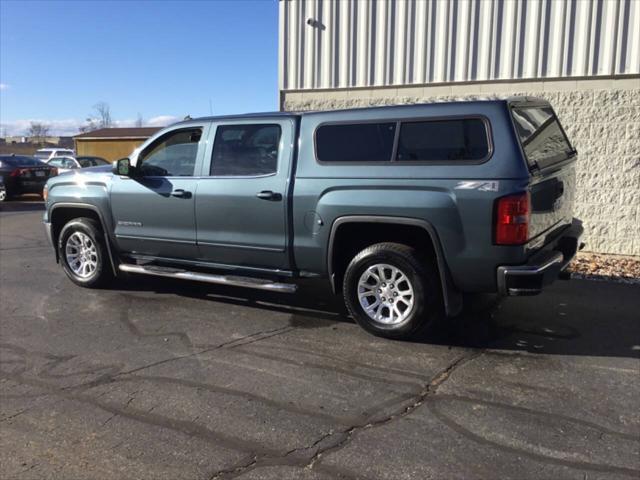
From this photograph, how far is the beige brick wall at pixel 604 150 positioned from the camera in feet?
Result: 28.6

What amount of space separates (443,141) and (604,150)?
5.15m

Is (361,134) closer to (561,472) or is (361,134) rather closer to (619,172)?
(561,472)

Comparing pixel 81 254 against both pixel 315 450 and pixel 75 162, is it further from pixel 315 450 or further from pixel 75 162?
pixel 75 162

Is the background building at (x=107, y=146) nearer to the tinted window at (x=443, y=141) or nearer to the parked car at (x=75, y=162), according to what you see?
the parked car at (x=75, y=162)

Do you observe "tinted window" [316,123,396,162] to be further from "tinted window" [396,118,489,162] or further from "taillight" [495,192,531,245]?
"taillight" [495,192,531,245]

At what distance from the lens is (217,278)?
5980mm

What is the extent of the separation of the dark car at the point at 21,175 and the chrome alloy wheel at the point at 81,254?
13.4 m

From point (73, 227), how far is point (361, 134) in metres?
3.82

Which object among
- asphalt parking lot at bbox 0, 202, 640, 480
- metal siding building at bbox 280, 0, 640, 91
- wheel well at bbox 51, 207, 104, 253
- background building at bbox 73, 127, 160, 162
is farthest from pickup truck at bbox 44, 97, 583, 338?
background building at bbox 73, 127, 160, 162

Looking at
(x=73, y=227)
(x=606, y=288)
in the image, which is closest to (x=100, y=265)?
(x=73, y=227)

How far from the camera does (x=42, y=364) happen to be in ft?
15.6

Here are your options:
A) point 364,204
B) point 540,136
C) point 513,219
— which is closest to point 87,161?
point 364,204

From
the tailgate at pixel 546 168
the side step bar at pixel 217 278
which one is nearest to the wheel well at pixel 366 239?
the side step bar at pixel 217 278

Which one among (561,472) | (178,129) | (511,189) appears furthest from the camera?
(178,129)
